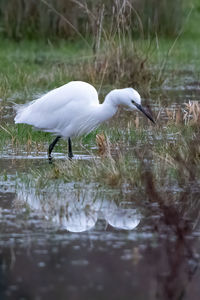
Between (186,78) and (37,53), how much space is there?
131 inches

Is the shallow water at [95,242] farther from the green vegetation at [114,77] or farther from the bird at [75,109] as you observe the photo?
the bird at [75,109]

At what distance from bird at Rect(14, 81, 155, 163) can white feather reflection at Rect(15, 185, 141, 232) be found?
1.26 meters

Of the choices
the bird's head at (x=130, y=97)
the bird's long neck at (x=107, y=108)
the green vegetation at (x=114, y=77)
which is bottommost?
the green vegetation at (x=114, y=77)

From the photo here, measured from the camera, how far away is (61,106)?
7.39 metres

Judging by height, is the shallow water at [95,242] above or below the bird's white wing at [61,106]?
above

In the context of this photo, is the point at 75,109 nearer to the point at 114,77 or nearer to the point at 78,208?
the point at 78,208

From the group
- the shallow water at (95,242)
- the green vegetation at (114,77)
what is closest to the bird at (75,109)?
the green vegetation at (114,77)

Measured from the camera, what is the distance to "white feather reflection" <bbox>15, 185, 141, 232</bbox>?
508cm

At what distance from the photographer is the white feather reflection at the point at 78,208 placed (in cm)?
508

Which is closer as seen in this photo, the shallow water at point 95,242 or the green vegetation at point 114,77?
the shallow water at point 95,242

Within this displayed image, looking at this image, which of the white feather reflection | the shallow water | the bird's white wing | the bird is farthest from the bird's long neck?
the white feather reflection

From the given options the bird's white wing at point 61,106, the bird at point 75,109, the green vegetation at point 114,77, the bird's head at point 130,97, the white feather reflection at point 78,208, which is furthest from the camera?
the bird's white wing at point 61,106

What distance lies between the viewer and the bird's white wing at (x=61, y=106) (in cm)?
722

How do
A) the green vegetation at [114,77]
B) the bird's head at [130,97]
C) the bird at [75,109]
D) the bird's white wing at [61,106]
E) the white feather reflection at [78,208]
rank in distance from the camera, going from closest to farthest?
1. the white feather reflection at [78,208]
2. the green vegetation at [114,77]
3. the bird's head at [130,97]
4. the bird at [75,109]
5. the bird's white wing at [61,106]
